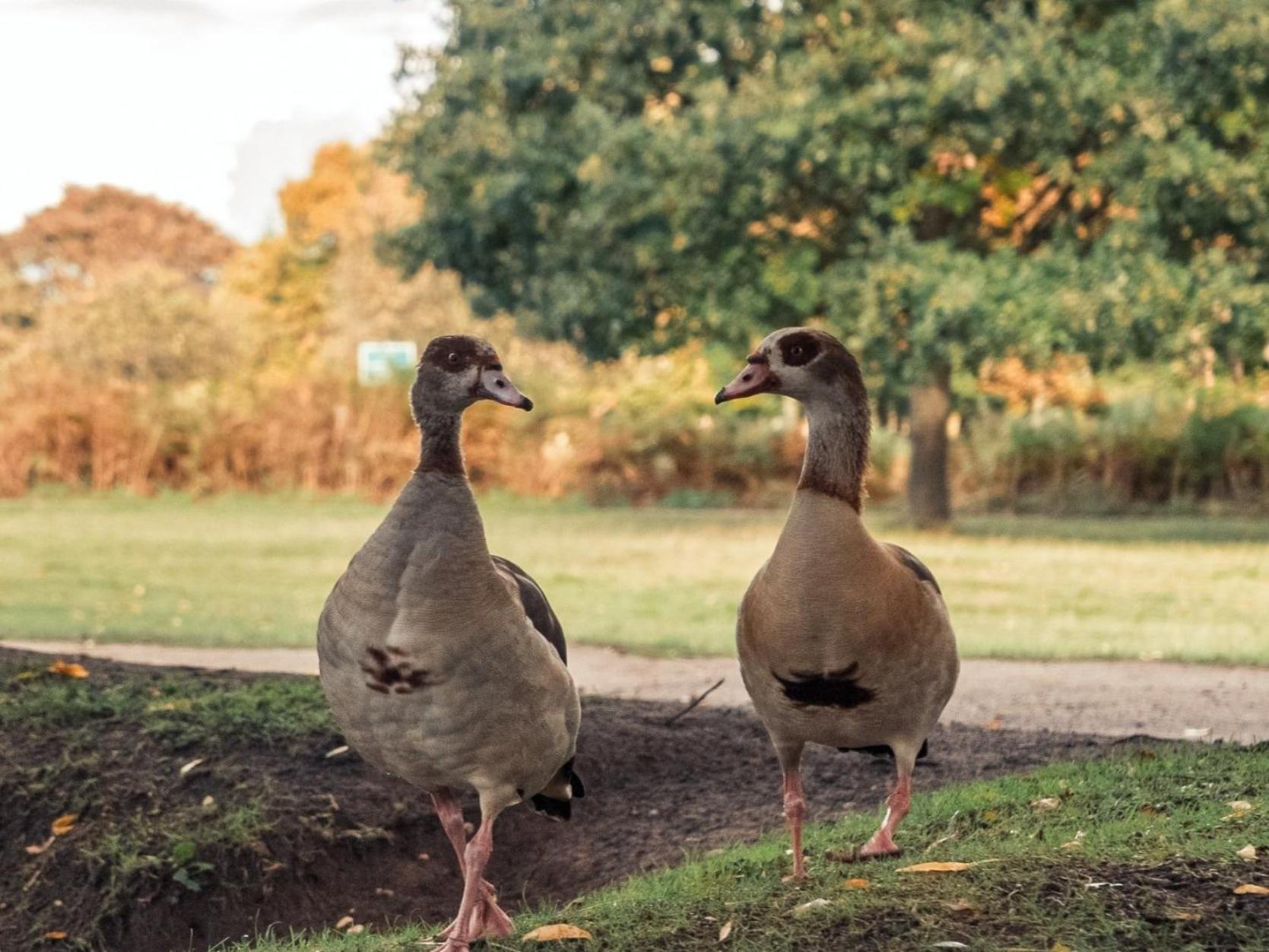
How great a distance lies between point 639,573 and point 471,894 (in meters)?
12.6

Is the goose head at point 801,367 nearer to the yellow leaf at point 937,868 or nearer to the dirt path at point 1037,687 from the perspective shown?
the yellow leaf at point 937,868

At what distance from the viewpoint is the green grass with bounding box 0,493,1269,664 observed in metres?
12.8

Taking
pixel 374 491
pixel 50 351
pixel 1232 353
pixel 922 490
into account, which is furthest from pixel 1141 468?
pixel 50 351

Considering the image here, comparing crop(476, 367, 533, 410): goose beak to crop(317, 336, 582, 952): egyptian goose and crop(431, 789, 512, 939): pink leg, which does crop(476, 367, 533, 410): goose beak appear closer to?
crop(317, 336, 582, 952): egyptian goose

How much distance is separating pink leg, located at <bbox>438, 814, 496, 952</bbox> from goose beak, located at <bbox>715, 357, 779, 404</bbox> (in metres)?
1.42

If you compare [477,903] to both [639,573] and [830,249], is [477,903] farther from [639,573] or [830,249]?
[830,249]

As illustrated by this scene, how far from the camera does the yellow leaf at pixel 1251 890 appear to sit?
423 centimetres

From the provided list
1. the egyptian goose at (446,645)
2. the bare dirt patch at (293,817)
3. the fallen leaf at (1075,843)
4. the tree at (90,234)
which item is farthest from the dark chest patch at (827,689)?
the tree at (90,234)

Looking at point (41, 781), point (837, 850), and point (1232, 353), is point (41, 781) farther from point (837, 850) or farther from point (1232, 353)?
point (1232, 353)

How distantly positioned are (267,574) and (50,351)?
25.3 m

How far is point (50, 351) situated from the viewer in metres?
39.8

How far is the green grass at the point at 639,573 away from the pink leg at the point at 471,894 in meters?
7.29

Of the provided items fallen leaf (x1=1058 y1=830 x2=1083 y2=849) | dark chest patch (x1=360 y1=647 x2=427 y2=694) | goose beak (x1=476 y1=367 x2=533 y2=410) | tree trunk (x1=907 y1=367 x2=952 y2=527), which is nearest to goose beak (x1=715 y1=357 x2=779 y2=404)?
goose beak (x1=476 y1=367 x2=533 y2=410)

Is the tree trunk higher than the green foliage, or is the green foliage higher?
the green foliage
